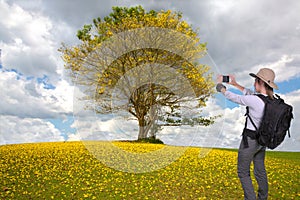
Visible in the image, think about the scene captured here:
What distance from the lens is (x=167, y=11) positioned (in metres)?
23.9

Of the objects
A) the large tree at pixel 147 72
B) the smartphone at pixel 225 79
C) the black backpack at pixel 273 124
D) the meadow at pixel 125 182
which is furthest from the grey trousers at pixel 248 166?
the large tree at pixel 147 72

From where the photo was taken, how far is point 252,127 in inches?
215

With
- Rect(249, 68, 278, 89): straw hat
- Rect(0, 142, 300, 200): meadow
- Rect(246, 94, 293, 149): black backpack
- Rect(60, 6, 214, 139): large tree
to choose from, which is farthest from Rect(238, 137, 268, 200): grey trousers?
Rect(60, 6, 214, 139): large tree

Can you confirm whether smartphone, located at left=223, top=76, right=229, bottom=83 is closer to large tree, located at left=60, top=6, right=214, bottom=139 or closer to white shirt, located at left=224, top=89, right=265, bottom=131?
white shirt, located at left=224, top=89, right=265, bottom=131

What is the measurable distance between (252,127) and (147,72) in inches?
597

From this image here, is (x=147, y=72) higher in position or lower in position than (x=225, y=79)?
higher

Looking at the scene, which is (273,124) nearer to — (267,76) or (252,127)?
(252,127)

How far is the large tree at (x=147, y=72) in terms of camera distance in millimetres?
19734

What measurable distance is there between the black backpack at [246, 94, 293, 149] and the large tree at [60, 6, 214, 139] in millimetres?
12791

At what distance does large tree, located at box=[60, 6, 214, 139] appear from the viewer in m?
19.7

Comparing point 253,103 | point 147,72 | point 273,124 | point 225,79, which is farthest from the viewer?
point 147,72

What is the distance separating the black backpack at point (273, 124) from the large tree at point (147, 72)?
504 inches

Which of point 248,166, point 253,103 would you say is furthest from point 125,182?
point 253,103

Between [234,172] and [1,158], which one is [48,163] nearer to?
[1,158]
